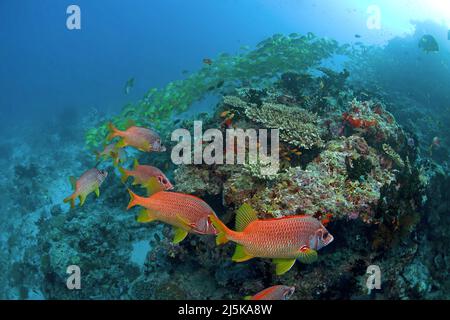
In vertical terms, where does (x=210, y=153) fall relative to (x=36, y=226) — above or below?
above

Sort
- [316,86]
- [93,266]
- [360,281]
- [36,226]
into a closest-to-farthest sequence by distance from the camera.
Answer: [360,281]
[93,266]
[316,86]
[36,226]

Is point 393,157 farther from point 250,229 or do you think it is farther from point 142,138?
point 142,138

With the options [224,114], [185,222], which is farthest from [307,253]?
[224,114]

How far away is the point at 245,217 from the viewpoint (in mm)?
3484

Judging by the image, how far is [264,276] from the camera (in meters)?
5.01

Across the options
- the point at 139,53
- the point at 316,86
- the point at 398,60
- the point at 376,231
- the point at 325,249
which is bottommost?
the point at 325,249

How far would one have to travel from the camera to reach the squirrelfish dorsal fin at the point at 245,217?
11.3ft

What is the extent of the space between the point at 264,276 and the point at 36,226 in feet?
35.0

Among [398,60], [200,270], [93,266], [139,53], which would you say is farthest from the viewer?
[139,53]

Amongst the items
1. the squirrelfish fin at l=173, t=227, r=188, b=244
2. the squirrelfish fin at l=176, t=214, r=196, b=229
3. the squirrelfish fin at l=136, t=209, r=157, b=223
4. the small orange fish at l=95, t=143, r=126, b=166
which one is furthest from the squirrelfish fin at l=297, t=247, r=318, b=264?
the small orange fish at l=95, t=143, r=126, b=166

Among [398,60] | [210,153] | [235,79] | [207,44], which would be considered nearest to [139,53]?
[207,44]

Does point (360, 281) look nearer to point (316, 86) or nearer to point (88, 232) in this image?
point (88, 232)

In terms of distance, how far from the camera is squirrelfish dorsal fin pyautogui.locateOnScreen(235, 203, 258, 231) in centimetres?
345
